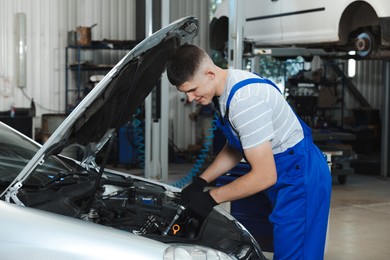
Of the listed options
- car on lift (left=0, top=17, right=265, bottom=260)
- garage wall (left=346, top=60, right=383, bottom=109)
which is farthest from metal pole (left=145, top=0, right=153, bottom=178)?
garage wall (left=346, top=60, right=383, bottom=109)

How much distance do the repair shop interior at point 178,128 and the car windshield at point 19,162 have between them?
1cm

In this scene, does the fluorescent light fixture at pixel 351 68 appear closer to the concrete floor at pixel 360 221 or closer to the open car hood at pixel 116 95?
the concrete floor at pixel 360 221

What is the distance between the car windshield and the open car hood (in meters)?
0.28

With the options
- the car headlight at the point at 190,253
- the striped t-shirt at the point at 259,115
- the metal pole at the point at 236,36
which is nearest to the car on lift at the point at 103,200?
the car headlight at the point at 190,253

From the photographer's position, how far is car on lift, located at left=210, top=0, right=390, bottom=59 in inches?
271

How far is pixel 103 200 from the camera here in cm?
278

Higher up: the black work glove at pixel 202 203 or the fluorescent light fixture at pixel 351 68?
the fluorescent light fixture at pixel 351 68

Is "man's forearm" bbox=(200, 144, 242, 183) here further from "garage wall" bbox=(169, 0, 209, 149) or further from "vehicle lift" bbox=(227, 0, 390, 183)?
"garage wall" bbox=(169, 0, 209, 149)

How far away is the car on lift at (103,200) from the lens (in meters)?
2.05

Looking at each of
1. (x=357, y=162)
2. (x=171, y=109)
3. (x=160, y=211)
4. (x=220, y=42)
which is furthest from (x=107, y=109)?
(x=171, y=109)

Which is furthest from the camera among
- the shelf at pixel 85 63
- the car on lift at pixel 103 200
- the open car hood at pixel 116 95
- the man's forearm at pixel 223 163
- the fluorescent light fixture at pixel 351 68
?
the fluorescent light fixture at pixel 351 68

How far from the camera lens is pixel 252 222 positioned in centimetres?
361

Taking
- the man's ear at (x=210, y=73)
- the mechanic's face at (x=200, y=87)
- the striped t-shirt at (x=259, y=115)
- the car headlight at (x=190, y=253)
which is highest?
the man's ear at (x=210, y=73)

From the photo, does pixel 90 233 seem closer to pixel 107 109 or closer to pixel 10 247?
pixel 10 247
